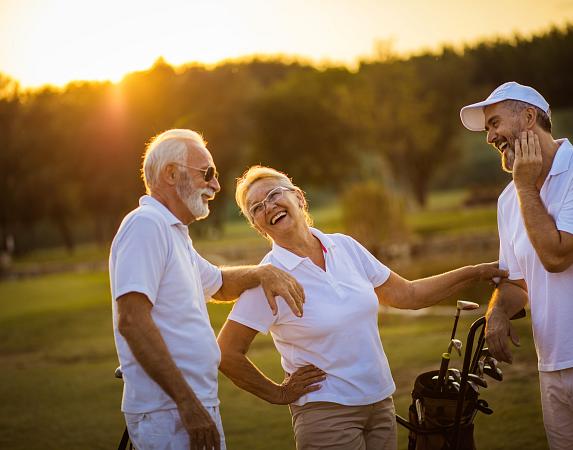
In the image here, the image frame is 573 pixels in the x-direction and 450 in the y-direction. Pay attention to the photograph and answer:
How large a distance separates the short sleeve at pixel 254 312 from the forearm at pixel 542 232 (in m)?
1.12

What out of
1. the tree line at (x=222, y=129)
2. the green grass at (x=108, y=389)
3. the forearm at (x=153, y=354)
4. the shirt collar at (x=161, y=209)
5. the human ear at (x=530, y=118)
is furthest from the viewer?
the tree line at (x=222, y=129)

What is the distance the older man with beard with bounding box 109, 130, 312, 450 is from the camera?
275 cm

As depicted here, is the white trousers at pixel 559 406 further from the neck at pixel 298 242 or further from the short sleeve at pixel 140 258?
the short sleeve at pixel 140 258

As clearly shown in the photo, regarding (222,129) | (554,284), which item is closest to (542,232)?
(554,284)

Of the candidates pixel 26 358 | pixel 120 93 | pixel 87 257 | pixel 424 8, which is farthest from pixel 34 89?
pixel 26 358

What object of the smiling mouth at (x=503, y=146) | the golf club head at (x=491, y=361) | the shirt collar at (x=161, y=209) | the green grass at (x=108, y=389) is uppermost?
the smiling mouth at (x=503, y=146)

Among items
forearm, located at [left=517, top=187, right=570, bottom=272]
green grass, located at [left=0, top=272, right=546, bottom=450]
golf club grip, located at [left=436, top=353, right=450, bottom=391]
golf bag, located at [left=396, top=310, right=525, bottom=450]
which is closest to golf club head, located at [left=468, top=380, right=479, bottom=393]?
golf bag, located at [left=396, top=310, right=525, bottom=450]

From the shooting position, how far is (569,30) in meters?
64.6

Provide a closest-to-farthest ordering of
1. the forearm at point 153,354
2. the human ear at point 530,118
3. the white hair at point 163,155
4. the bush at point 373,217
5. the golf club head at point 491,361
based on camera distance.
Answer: the forearm at point 153,354, the white hair at point 163,155, the human ear at point 530,118, the golf club head at point 491,361, the bush at point 373,217

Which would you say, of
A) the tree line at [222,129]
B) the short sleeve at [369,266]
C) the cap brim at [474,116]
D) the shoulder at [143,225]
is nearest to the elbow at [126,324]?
the shoulder at [143,225]

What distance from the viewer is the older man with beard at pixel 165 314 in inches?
108

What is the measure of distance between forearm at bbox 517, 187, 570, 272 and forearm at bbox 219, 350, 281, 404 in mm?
1218

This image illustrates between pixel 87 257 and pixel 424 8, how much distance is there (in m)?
21.4

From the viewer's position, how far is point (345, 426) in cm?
320
